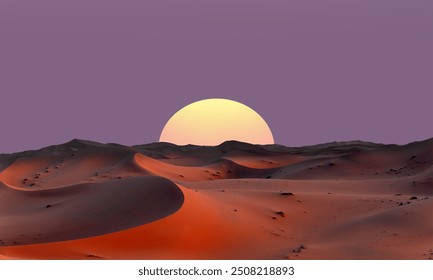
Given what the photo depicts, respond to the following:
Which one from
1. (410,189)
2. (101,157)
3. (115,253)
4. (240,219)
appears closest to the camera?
(115,253)

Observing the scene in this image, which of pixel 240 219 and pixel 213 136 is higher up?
pixel 213 136

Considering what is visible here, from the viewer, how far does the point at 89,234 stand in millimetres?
7941

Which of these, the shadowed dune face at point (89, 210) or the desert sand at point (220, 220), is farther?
the shadowed dune face at point (89, 210)

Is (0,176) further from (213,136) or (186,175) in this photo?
(213,136)

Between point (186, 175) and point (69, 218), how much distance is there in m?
8.89

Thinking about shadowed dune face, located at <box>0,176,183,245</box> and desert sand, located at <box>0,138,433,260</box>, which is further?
shadowed dune face, located at <box>0,176,183,245</box>

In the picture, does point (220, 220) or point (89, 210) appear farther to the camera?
point (89, 210)

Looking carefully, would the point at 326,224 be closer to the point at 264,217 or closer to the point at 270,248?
the point at 264,217

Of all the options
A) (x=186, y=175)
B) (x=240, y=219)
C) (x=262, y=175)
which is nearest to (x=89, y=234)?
(x=240, y=219)

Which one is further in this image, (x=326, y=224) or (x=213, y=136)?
(x=213, y=136)
